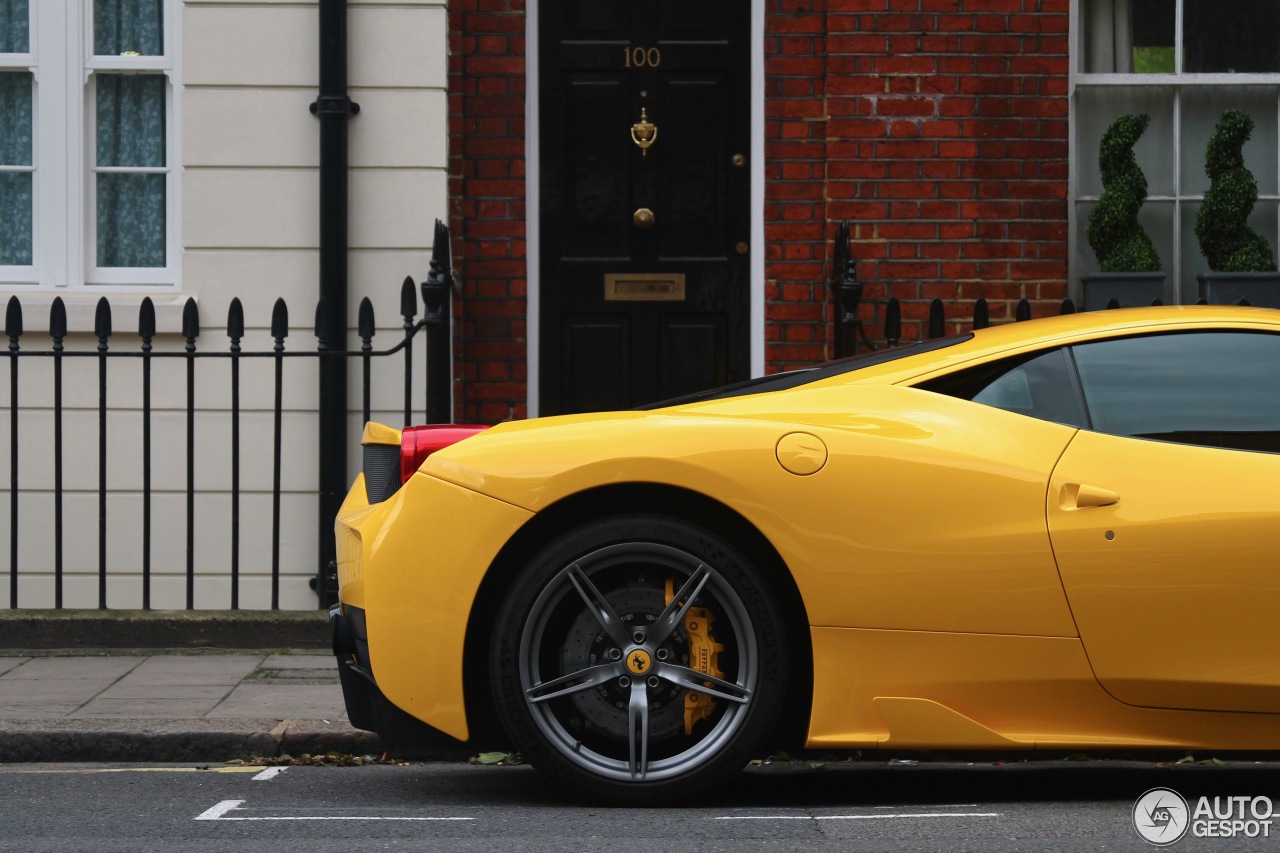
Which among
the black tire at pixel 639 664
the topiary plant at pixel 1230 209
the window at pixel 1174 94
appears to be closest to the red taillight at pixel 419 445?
the black tire at pixel 639 664

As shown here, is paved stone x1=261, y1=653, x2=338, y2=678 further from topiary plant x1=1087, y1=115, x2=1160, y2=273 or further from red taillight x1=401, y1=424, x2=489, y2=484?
topiary plant x1=1087, y1=115, x2=1160, y2=273

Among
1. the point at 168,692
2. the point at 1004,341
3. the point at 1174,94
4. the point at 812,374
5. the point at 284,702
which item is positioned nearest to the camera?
the point at 1004,341

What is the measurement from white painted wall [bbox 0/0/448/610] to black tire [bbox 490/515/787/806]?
3.50 metres

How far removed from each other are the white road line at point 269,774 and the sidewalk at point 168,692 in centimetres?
16

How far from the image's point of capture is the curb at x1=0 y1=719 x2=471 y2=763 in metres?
5.20

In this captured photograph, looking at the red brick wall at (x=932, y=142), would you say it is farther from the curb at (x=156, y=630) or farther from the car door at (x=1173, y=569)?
the car door at (x=1173, y=569)

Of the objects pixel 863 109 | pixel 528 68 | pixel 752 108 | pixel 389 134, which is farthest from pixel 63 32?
pixel 863 109

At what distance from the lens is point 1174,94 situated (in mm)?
8211

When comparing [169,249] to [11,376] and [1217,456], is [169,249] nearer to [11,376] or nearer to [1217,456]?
[11,376]

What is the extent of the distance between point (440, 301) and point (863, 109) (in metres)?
2.29

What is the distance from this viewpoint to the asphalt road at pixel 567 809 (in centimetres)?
385

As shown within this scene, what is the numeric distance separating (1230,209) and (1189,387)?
3.80m

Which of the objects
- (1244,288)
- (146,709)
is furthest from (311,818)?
(1244,288)
